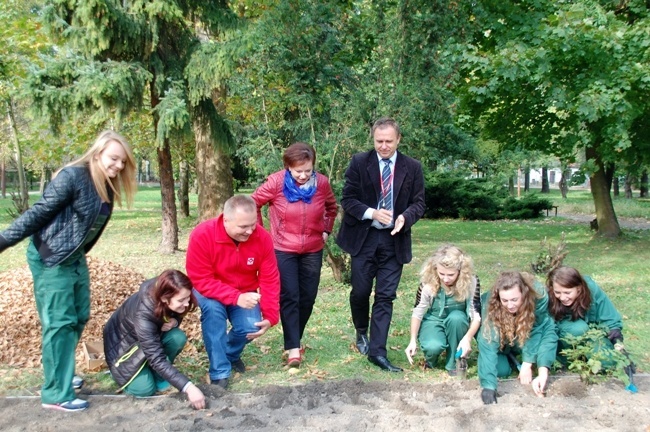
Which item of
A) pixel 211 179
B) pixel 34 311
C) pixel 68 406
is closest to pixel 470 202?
pixel 211 179

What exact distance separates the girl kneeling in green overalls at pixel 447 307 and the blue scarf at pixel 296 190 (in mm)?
1025

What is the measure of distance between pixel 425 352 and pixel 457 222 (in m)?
16.3

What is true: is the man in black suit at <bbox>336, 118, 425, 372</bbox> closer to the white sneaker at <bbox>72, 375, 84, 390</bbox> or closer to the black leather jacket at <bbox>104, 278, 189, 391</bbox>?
the black leather jacket at <bbox>104, 278, 189, 391</bbox>

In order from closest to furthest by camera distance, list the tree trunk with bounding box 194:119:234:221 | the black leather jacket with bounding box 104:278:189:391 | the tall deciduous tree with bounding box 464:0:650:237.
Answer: the black leather jacket with bounding box 104:278:189:391 → the tall deciduous tree with bounding box 464:0:650:237 → the tree trunk with bounding box 194:119:234:221

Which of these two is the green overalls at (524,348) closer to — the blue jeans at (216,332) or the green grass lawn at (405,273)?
the green grass lawn at (405,273)

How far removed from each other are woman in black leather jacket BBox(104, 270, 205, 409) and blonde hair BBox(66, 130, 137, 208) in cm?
58

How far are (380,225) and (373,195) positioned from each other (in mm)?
249

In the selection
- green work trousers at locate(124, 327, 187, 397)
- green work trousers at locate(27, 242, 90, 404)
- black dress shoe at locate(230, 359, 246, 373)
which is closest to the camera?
green work trousers at locate(27, 242, 90, 404)

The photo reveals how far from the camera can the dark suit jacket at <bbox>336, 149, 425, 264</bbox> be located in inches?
180

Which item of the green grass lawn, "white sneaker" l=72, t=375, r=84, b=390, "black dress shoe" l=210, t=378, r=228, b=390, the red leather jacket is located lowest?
the green grass lawn

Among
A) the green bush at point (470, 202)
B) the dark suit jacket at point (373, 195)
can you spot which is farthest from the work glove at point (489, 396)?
the green bush at point (470, 202)

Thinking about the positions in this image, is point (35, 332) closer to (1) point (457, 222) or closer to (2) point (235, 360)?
(2) point (235, 360)

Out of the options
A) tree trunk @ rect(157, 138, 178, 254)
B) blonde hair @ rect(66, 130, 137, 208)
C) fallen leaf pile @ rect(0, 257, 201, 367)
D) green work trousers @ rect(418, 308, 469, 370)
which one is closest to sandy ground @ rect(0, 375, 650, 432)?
green work trousers @ rect(418, 308, 469, 370)

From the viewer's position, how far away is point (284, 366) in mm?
4633
